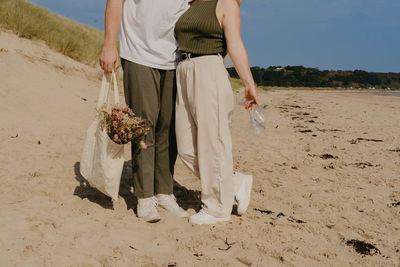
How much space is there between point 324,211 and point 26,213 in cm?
267

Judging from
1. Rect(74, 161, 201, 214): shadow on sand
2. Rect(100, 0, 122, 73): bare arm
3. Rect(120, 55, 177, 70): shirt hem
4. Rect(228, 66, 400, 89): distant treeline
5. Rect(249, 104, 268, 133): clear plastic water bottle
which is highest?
Rect(228, 66, 400, 89): distant treeline

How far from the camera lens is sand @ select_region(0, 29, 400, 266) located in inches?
103

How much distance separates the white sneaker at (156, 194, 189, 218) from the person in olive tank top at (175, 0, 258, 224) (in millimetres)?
205

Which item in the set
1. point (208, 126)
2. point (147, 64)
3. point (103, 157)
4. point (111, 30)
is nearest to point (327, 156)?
point (208, 126)

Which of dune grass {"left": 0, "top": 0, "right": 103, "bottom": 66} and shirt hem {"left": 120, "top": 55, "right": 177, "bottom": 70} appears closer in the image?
shirt hem {"left": 120, "top": 55, "right": 177, "bottom": 70}

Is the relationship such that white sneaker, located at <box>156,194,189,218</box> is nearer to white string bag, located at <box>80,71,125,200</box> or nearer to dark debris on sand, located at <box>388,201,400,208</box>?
white string bag, located at <box>80,71,125,200</box>

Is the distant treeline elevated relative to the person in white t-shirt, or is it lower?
elevated

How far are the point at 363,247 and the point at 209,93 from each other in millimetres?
1683

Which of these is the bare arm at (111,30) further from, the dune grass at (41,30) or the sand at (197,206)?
the dune grass at (41,30)

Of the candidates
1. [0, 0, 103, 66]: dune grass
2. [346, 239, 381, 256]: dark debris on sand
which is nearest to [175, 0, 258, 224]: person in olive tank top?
[346, 239, 381, 256]: dark debris on sand

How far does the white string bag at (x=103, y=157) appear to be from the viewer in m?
3.04

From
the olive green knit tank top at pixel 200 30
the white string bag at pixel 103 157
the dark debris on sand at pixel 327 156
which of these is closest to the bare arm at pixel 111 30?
the white string bag at pixel 103 157

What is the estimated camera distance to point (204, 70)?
2953 millimetres

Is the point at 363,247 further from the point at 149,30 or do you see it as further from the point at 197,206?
the point at 149,30
